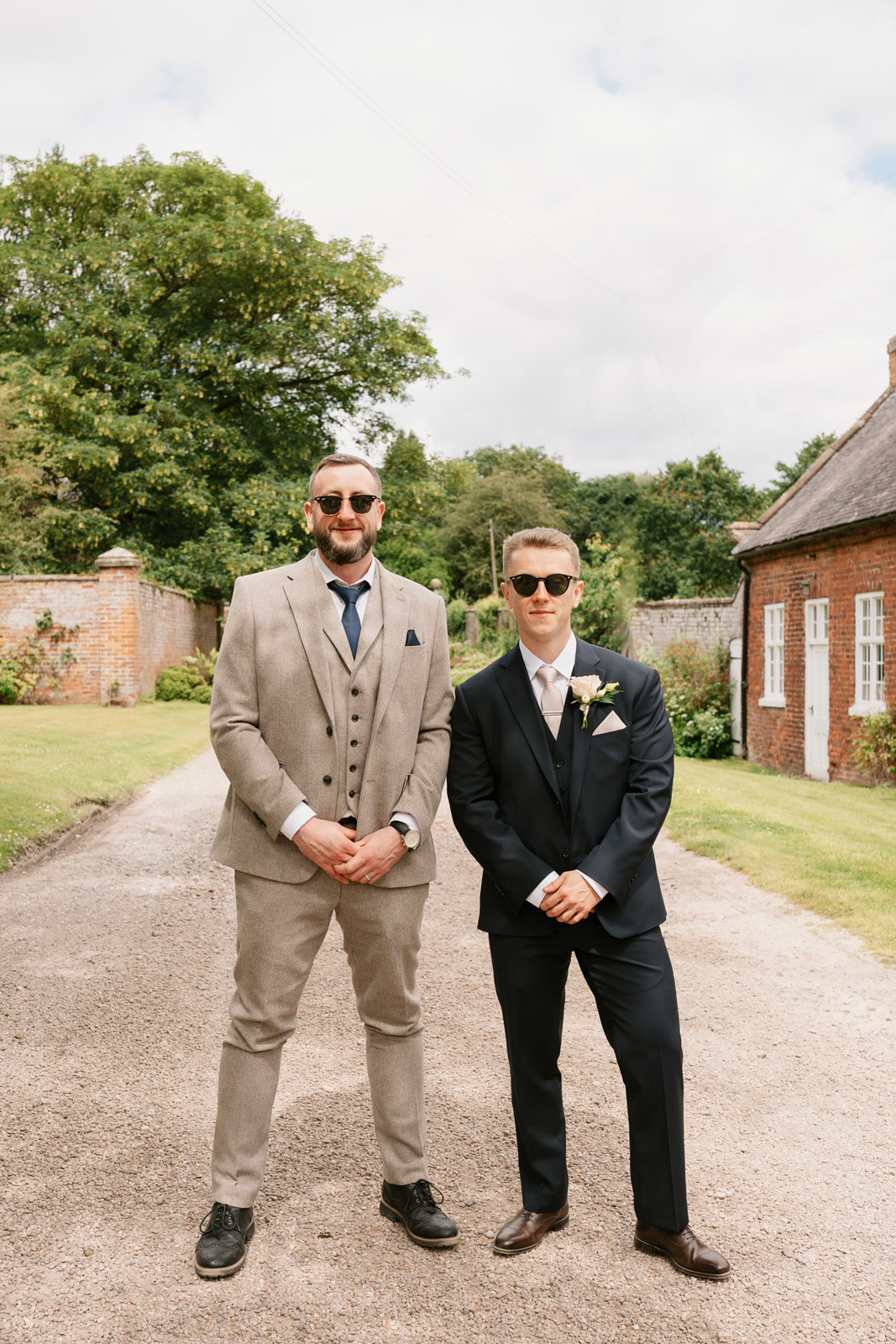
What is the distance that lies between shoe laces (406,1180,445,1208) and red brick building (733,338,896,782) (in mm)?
13449

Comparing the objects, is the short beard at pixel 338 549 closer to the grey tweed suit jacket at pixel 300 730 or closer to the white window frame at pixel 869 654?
the grey tweed suit jacket at pixel 300 730

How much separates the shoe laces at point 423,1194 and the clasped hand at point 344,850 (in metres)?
0.91

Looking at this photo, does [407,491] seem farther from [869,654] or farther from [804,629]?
[869,654]

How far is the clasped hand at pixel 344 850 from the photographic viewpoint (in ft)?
9.44

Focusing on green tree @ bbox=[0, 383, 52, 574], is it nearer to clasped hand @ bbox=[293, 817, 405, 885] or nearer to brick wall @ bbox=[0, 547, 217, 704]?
brick wall @ bbox=[0, 547, 217, 704]

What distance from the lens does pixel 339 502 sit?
120 inches

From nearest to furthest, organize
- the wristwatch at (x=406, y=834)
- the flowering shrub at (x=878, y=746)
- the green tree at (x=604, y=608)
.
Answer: the wristwatch at (x=406, y=834) → the flowering shrub at (x=878, y=746) → the green tree at (x=604, y=608)

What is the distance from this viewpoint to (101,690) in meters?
21.8

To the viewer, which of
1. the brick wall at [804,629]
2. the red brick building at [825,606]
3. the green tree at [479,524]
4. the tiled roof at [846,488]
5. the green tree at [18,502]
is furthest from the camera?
the green tree at [479,524]

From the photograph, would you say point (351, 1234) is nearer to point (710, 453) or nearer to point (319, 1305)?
point (319, 1305)

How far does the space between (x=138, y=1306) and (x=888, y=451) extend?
1707 cm

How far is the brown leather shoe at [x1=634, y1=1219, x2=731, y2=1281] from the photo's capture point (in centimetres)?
273

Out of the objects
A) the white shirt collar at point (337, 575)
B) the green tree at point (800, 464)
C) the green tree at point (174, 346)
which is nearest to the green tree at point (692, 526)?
the green tree at point (800, 464)

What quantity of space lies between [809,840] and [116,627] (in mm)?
16433
